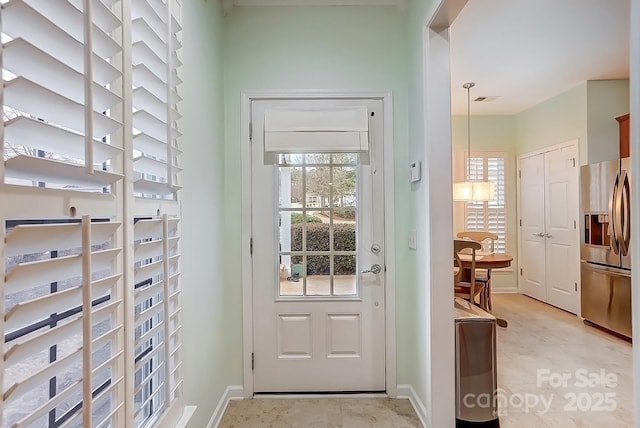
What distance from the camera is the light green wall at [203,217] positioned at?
62.4 inches

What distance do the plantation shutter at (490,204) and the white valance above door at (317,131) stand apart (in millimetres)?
3597

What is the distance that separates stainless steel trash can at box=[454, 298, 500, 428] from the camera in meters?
1.89

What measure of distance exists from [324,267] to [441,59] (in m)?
1.47

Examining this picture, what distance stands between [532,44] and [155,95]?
345cm

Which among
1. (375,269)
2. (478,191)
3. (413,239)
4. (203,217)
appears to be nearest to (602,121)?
(478,191)

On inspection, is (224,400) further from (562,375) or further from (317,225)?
(562,375)

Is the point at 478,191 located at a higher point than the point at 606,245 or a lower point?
higher

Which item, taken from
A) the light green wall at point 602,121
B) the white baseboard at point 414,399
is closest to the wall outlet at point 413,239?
the white baseboard at point 414,399

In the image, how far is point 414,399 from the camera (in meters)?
2.19

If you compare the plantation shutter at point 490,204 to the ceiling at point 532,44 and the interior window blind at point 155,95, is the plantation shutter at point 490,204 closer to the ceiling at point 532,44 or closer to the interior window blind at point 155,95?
the ceiling at point 532,44

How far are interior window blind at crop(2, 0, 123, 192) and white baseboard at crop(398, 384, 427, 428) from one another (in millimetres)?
2058

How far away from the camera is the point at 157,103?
3.76 feet

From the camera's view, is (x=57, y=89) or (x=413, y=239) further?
(x=413, y=239)

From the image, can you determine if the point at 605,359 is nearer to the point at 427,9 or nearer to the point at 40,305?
the point at 427,9
